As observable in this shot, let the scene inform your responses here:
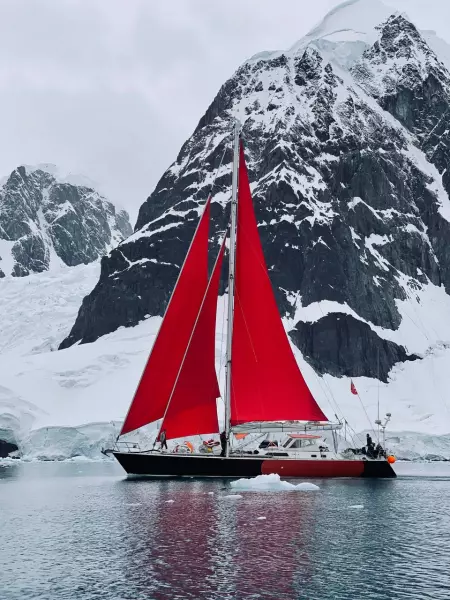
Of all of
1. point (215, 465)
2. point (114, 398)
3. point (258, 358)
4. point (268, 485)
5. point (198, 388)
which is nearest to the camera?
point (268, 485)

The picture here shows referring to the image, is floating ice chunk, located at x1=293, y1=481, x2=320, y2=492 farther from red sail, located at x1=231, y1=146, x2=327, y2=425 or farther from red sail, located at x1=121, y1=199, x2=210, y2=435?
red sail, located at x1=121, y1=199, x2=210, y2=435

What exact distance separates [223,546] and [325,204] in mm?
139972

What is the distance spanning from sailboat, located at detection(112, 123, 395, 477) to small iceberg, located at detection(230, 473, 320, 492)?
4.25 meters

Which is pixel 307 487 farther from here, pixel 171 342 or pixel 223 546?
pixel 223 546

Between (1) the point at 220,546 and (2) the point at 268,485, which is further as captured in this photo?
(2) the point at 268,485

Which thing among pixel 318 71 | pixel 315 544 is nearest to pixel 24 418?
pixel 315 544

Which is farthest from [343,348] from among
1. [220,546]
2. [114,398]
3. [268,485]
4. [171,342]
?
[220,546]

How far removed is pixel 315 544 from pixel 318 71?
543ft

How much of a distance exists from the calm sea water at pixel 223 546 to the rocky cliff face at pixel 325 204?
10360 centimetres

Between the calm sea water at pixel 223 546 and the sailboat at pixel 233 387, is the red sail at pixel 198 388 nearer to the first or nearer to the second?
the sailboat at pixel 233 387

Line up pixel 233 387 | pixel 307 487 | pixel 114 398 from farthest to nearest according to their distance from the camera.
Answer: pixel 114 398
pixel 233 387
pixel 307 487

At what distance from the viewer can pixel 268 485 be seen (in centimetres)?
4091

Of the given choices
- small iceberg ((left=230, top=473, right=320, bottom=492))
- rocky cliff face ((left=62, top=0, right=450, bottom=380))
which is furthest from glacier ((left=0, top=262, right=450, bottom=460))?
small iceberg ((left=230, top=473, right=320, bottom=492))

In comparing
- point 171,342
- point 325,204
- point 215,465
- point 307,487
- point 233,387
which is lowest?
point 307,487
